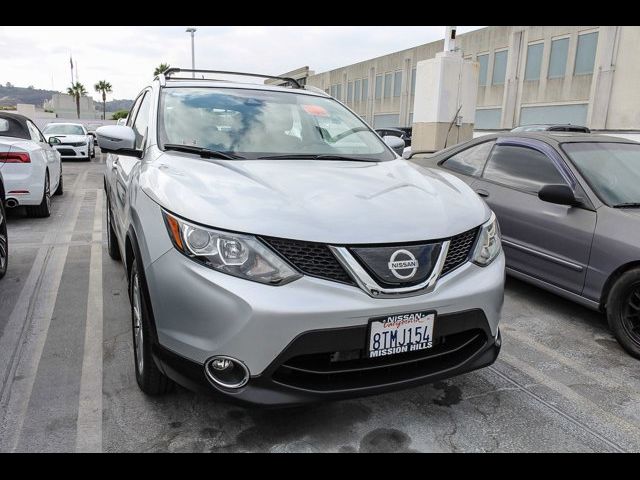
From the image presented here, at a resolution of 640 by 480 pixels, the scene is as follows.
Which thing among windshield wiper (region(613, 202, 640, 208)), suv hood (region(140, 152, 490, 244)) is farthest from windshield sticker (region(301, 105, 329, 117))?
windshield wiper (region(613, 202, 640, 208))

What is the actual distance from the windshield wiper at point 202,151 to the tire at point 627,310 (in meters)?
2.60

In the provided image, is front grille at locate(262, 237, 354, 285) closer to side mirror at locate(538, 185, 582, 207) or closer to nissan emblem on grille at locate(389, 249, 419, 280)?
nissan emblem on grille at locate(389, 249, 419, 280)

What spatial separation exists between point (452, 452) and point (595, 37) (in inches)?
1275

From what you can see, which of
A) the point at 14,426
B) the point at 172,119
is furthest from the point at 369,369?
the point at 172,119

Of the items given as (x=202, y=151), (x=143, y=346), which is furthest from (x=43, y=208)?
(x=143, y=346)

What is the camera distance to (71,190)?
1067cm

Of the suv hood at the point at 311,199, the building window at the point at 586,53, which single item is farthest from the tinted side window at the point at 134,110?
the building window at the point at 586,53

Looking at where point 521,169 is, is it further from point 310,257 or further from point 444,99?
point 444,99

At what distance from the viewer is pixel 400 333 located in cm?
215

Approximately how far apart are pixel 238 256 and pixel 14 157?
5.85 meters

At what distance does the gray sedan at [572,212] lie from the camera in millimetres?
3498

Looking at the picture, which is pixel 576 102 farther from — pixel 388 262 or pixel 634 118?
pixel 388 262

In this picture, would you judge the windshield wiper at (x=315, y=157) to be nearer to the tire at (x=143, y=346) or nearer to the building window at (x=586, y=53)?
the tire at (x=143, y=346)

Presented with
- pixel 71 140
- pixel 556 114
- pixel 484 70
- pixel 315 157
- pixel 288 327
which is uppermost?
pixel 484 70
